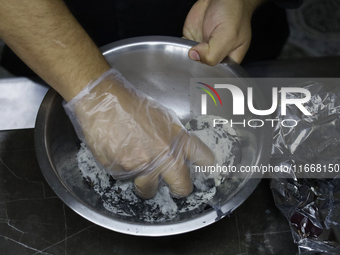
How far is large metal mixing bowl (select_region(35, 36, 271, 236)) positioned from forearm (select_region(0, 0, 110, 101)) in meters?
0.09

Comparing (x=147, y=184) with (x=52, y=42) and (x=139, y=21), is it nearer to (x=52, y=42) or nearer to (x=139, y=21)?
(x=52, y=42)

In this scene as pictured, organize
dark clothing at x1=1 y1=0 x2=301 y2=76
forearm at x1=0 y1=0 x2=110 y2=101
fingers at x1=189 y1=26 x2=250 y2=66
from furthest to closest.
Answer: dark clothing at x1=1 y1=0 x2=301 y2=76 → fingers at x1=189 y1=26 x2=250 y2=66 → forearm at x1=0 y1=0 x2=110 y2=101

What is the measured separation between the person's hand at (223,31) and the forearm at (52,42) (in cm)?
22

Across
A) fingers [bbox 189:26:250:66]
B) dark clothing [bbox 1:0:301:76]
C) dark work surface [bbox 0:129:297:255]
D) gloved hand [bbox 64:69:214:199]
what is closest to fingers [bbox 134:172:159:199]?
gloved hand [bbox 64:69:214:199]

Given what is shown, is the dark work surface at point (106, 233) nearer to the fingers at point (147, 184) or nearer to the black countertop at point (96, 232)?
the black countertop at point (96, 232)

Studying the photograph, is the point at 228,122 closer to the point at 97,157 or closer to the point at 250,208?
the point at 250,208

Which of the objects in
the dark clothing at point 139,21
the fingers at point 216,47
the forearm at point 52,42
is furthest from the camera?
the dark clothing at point 139,21

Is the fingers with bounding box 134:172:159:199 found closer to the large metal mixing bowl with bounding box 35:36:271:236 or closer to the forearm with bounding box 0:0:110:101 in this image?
the large metal mixing bowl with bounding box 35:36:271:236

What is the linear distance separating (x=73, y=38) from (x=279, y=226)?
62 centimetres

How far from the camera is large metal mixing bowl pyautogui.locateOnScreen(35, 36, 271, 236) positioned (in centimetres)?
53

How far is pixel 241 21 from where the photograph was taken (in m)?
0.67

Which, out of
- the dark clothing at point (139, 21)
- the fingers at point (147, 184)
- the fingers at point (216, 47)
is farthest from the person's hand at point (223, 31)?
the fingers at point (147, 184)

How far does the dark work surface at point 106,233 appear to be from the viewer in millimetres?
696

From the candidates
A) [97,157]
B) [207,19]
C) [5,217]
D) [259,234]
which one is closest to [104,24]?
[207,19]
